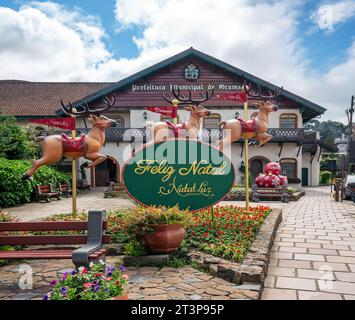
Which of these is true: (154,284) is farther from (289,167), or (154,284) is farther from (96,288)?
(289,167)

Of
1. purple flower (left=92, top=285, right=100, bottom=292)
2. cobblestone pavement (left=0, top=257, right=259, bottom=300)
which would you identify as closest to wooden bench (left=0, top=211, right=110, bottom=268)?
cobblestone pavement (left=0, top=257, right=259, bottom=300)

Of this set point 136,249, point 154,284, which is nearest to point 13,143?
point 136,249

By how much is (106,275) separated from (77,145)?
19.3 ft

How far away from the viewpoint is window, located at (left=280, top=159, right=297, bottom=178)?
25.1 meters

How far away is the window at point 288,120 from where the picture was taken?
25.3m

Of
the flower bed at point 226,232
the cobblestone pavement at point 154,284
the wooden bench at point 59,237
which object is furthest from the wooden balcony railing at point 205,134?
the wooden bench at point 59,237

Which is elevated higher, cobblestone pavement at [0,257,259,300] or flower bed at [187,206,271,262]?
flower bed at [187,206,271,262]

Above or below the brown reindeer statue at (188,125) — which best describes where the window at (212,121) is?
above

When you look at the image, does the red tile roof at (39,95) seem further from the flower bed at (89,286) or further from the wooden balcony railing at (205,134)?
the flower bed at (89,286)

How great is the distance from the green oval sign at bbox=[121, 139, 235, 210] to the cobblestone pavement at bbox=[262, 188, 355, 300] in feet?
6.19

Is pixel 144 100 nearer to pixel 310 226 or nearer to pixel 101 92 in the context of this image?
pixel 101 92

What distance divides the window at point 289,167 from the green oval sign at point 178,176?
1832 centimetres

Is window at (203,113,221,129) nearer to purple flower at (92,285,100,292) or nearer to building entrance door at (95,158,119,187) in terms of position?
building entrance door at (95,158,119,187)

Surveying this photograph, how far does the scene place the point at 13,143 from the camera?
18.3 m
